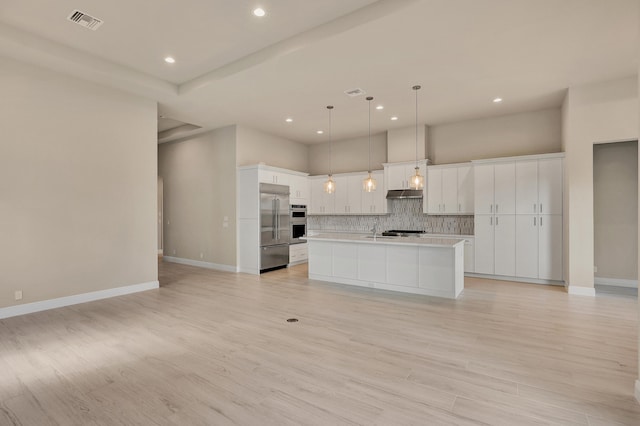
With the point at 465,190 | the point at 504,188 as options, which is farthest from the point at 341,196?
the point at 504,188

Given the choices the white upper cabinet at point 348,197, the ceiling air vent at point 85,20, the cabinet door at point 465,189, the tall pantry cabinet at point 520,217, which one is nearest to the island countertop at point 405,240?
the tall pantry cabinet at point 520,217

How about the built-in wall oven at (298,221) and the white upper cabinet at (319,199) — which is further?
the white upper cabinet at (319,199)

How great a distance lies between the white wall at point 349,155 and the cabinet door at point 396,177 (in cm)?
70

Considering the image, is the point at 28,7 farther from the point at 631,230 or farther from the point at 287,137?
the point at 631,230

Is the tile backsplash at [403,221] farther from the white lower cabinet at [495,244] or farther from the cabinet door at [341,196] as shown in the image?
the white lower cabinet at [495,244]

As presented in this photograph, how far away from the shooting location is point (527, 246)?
6.00 m

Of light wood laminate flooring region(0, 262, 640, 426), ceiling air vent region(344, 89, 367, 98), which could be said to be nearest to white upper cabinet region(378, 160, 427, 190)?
ceiling air vent region(344, 89, 367, 98)

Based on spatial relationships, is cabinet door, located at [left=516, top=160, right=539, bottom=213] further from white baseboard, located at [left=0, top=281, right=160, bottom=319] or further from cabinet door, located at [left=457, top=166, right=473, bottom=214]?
white baseboard, located at [left=0, top=281, right=160, bottom=319]

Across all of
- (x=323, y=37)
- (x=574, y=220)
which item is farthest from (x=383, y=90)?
(x=574, y=220)

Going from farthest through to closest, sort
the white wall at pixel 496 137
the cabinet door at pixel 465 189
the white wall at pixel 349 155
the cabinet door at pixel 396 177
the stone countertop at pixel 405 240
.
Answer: the white wall at pixel 349 155, the cabinet door at pixel 396 177, the cabinet door at pixel 465 189, the white wall at pixel 496 137, the stone countertop at pixel 405 240

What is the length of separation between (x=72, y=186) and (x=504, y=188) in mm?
7594

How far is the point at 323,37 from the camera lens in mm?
3779

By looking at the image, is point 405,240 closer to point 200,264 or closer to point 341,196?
point 341,196

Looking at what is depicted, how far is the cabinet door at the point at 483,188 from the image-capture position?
6.38 m
